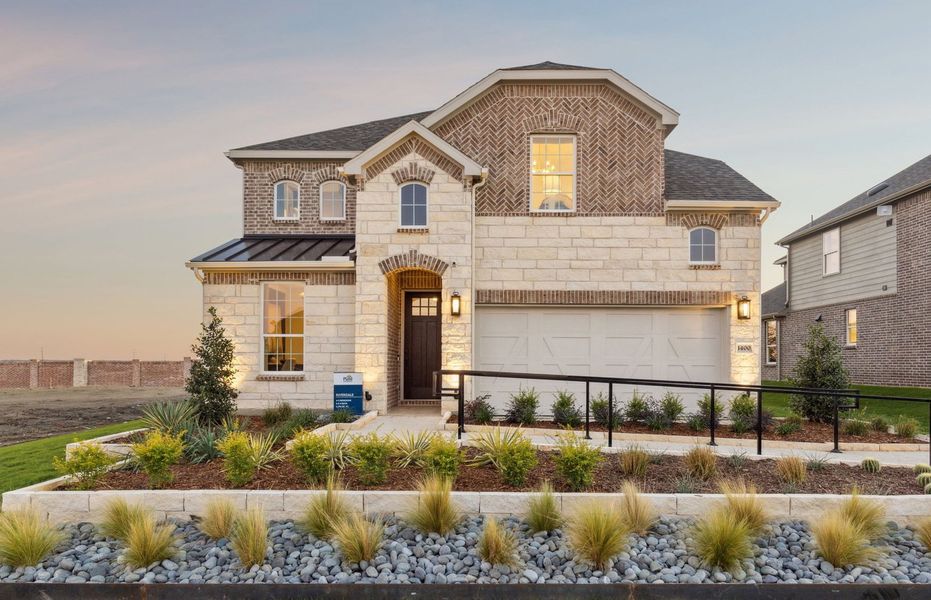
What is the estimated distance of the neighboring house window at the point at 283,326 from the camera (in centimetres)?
1480

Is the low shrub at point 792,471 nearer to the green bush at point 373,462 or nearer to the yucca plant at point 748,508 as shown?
the yucca plant at point 748,508

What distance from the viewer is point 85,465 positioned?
721 centimetres

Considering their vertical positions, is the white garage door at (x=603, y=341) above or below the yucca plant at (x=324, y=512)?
above

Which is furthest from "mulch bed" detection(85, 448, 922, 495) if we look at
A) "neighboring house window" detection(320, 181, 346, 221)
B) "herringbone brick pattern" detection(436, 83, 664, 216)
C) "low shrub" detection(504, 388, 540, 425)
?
"neighboring house window" detection(320, 181, 346, 221)

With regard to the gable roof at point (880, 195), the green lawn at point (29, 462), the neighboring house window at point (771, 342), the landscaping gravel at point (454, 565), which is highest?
the gable roof at point (880, 195)

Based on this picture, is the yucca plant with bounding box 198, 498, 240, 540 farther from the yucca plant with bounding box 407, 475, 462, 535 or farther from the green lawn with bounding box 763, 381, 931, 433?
the green lawn with bounding box 763, 381, 931, 433

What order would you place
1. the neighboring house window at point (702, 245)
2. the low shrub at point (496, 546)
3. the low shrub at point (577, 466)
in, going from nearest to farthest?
1. the low shrub at point (496, 546)
2. the low shrub at point (577, 466)
3. the neighboring house window at point (702, 245)

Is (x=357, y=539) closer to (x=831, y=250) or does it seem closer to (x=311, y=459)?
(x=311, y=459)

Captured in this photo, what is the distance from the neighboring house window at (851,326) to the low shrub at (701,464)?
18.6 metres

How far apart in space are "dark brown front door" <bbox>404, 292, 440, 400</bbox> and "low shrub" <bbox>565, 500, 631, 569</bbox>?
10.3 meters

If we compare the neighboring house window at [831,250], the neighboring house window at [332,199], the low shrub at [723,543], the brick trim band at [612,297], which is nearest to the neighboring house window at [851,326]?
the neighboring house window at [831,250]

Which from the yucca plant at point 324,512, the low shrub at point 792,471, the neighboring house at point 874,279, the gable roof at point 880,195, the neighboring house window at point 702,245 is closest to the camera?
the yucca plant at point 324,512

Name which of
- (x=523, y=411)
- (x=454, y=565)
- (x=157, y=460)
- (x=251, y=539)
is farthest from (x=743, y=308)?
(x=157, y=460)

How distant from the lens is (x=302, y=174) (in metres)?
16.9
